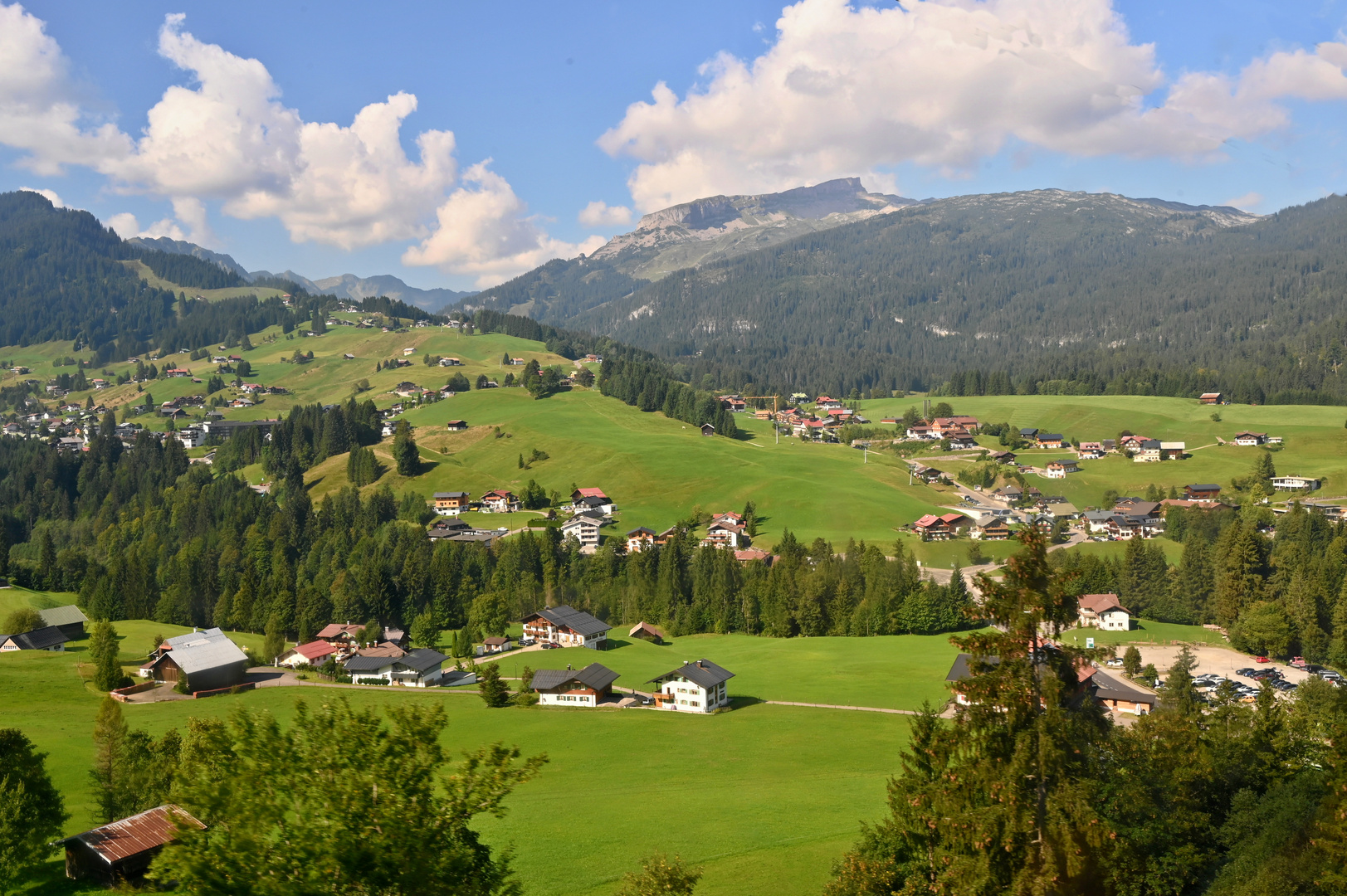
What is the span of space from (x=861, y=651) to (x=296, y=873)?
70796 millimetres

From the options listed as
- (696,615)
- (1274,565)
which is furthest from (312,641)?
(1274,565)

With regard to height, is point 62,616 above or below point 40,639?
above

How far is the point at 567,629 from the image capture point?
3408 inches

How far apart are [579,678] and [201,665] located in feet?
96.2

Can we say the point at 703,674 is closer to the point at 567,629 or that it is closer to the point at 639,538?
the point at 567,629

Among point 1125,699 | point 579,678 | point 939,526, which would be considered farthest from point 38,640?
point 939,526

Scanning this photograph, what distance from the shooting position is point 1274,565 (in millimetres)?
91375

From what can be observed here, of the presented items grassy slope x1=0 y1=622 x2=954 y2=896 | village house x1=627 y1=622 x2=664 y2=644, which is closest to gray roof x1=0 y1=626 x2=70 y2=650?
grassy slope x1=0 y1=622 x2=954 y2=896

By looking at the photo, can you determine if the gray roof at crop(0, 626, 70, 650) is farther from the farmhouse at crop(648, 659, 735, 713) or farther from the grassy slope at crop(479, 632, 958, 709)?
the farmhouse at crop(648, 659, 735, 713)

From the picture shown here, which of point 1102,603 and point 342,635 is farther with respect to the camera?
point 342,635

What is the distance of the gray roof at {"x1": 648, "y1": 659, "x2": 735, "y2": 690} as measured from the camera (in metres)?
62.3

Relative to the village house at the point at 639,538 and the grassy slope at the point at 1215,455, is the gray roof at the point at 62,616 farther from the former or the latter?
the grassy slope at the point at 1215,455

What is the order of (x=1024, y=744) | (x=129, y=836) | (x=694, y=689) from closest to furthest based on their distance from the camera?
(x=1024, y=744) < (x=129, y=836) < (x=694, y=689)

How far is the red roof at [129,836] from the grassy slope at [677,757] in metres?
6.48
